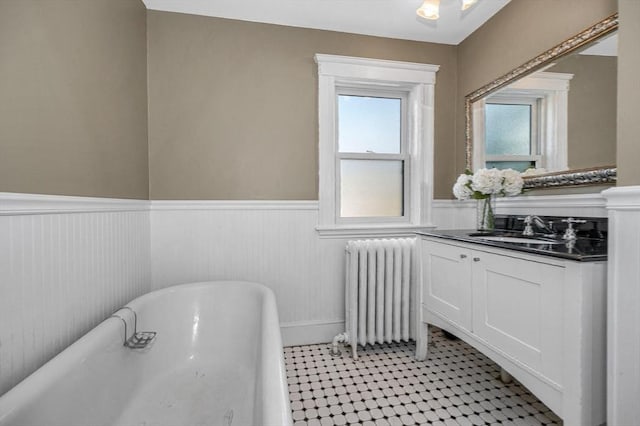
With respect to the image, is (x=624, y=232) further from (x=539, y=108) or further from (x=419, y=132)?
(x=419, y=132)

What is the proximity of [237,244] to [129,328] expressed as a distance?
874mm

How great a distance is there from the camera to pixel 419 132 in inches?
93.0

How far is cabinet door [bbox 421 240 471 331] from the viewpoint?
1525 millimetres

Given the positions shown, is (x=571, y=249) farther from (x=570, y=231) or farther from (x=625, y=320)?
(x=570, y=231)

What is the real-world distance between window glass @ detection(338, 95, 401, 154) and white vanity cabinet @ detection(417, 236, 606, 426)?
115 centimetres

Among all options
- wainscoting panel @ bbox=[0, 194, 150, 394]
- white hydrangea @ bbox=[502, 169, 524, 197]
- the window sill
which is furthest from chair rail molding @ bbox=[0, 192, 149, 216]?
white hydrangea @ bbox=[502, 169, 524, 197]

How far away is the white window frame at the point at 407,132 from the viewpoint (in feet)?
7.16

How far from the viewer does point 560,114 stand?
1.57 m

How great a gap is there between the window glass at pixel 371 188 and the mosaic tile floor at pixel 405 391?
106 cm

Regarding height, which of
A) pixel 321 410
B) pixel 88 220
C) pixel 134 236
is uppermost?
pixel 88 220

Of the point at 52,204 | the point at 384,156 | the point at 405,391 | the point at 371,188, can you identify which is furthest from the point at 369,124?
the point at 52,204

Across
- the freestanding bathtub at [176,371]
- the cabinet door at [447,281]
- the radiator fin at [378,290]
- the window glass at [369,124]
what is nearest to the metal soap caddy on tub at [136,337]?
the freestanding bathtub at [176,371]

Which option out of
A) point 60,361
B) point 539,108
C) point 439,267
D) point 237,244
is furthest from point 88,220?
point 539,108

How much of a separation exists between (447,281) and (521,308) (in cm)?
49
